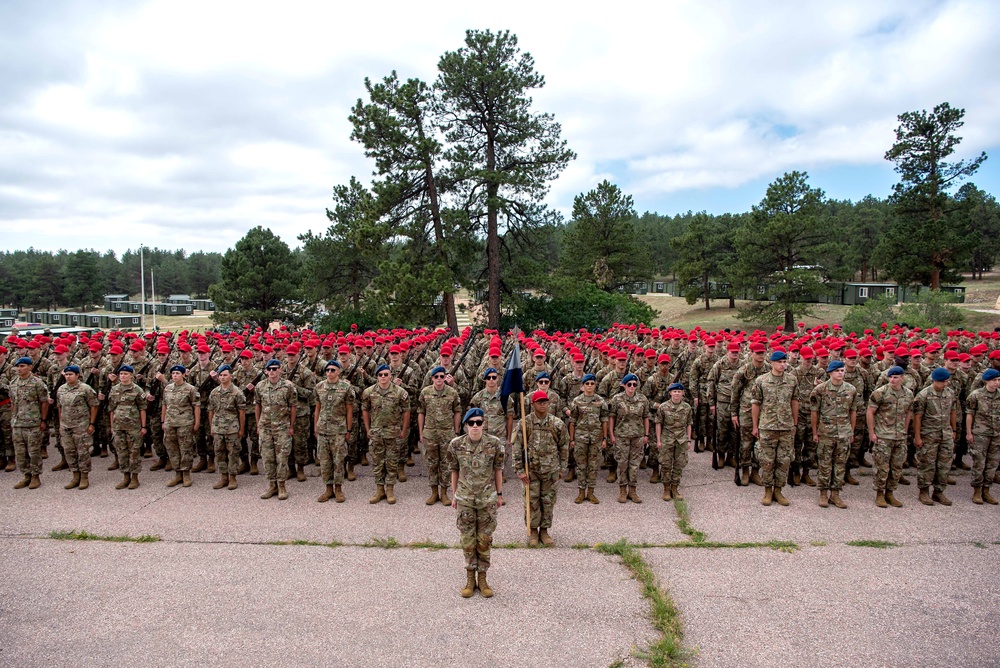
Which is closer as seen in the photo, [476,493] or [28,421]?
[476,493]

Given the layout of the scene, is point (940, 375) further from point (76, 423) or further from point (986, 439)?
point (76, 423)

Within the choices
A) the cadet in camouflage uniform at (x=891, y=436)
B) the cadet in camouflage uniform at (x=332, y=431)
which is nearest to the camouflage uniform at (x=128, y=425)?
the cadet in camouflage uniform at (x=332, y=431)

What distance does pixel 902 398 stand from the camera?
24.1 feet

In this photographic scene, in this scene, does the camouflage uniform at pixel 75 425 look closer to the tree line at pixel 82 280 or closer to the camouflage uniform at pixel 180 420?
the camouflage uniform at pixel 180 420

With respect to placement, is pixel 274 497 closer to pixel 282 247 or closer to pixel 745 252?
pixel 282 247

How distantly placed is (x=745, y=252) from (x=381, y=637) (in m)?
29.3

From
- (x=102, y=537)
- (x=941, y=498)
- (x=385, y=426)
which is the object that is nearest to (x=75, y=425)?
(x=102, y=537)

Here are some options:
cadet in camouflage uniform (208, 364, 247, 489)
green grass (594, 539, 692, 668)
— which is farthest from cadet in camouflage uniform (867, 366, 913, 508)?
cadet in camouflage uniform (208, 364, 247, 489)

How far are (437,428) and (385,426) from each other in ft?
2.39

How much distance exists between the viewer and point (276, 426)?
7.73 m

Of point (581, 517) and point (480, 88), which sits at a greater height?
point (480, 88)

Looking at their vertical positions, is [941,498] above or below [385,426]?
below

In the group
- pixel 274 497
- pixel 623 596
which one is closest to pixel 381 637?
pixel 623 596

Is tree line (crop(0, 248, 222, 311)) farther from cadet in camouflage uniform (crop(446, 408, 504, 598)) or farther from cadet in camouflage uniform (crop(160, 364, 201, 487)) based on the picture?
cadet in camouflage uniform (crop(446, 408, 504, 598))
